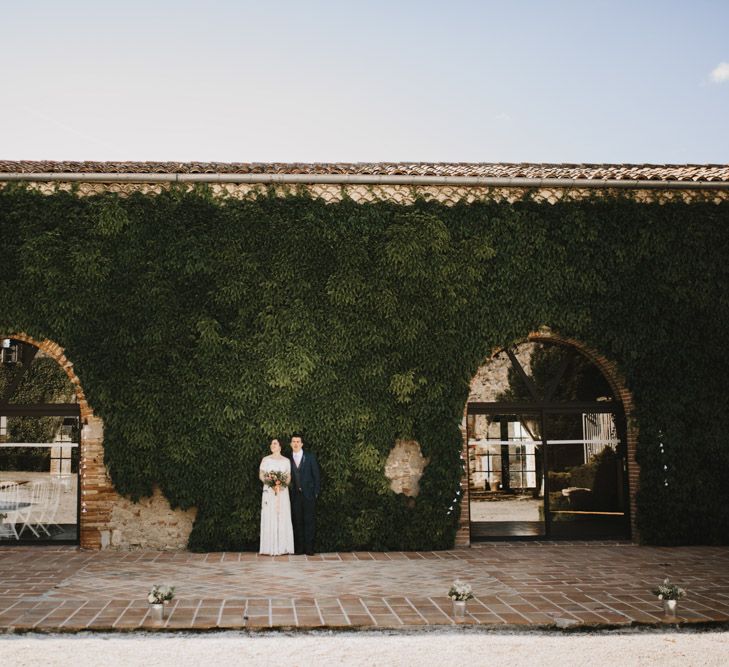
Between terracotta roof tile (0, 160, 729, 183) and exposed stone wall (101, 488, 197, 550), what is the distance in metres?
4.89

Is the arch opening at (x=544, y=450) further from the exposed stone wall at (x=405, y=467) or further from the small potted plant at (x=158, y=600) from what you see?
the small potted plant at (x=158, y=600)

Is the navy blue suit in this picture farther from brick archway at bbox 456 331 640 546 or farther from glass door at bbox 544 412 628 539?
glass door at bbox 544 412 628 539

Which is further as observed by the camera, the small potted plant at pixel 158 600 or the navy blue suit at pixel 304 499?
the navy blue suit at pixel 304 499

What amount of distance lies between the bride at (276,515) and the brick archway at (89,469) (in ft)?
7.69

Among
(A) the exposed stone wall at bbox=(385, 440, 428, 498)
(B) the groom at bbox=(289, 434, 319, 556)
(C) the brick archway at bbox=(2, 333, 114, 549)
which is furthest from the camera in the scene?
(A) the exposed stone wall at bbox=(385, 440, 428, 498)

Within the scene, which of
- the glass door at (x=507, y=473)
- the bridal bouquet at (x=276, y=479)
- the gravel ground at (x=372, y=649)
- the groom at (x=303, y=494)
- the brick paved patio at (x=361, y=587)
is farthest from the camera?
the glass door at (x=507, y=473)

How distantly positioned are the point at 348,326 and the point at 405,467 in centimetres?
229

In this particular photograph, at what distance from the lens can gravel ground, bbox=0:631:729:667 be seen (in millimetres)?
5324

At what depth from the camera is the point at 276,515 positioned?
10148 mm

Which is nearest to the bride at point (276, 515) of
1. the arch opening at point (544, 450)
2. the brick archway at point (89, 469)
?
the brick archway at point (89, 469)

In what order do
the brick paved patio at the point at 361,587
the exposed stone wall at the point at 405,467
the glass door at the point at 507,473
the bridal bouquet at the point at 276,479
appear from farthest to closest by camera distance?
the glass door at the point at 507,473 → the exposed stone wall at the point at 405,467 → the bridal bouquet at the point at 276,479 → the brick paved patio at the point at 361,587

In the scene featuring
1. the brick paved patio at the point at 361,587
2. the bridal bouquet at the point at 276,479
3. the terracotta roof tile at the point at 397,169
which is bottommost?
the brick paved patio at the point at 361,587

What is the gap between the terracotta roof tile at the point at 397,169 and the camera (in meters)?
10.9

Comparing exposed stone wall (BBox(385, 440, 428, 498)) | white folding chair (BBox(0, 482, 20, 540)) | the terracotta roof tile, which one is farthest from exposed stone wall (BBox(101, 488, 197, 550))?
the terracotta roof tile
